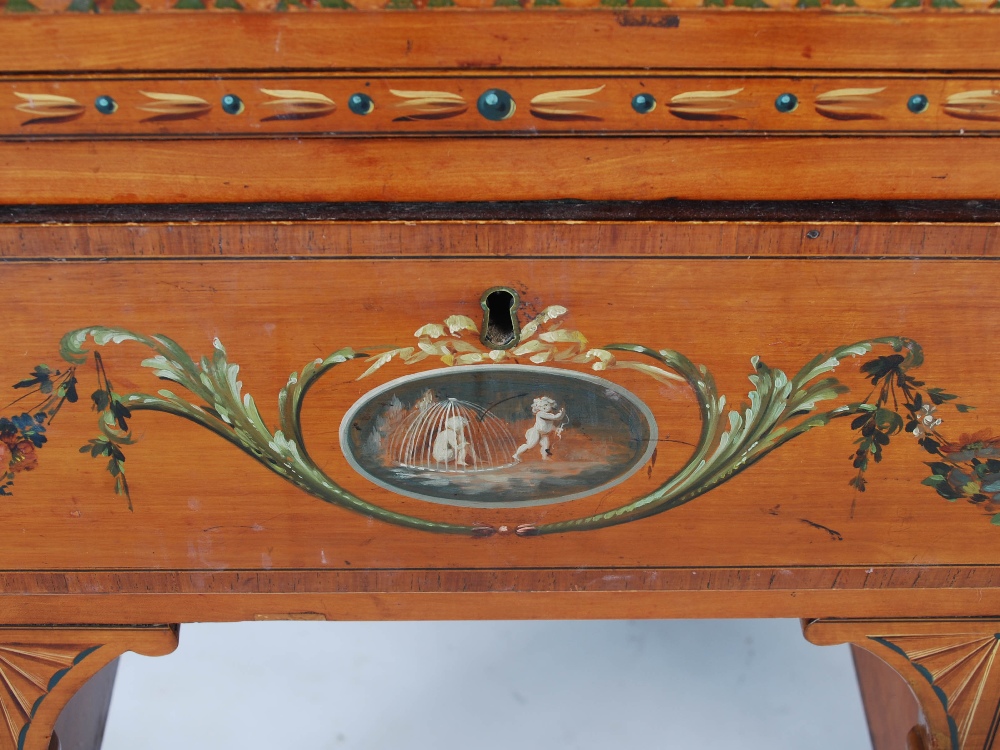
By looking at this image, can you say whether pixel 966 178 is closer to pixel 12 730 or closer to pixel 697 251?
pixel 697 251

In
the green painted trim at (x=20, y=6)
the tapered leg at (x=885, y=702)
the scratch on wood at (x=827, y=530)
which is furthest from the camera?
the tapered leg at (x=885, y=702)

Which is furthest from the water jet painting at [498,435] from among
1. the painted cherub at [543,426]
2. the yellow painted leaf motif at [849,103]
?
the yellow painted leaf motif at [849,103]

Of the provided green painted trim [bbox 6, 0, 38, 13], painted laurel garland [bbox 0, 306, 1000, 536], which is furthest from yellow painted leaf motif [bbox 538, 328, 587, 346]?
green painted trim [bbox 6, 0, 38, 13]

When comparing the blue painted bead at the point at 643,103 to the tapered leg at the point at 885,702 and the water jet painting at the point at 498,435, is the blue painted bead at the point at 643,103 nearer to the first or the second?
the water jet painting at the point at 498,435

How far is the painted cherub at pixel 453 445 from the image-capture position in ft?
2.71

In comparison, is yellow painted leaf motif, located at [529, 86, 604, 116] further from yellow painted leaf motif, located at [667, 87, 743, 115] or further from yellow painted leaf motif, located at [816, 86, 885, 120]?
yellow painted leaf motif, located at [816, 86, 885, 120]

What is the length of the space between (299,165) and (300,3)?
0.40 ft

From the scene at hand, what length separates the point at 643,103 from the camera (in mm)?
670

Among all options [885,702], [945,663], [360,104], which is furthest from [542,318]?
[885,702]

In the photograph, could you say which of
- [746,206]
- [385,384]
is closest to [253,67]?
[385,384]

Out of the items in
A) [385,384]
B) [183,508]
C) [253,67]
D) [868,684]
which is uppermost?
[253,67]

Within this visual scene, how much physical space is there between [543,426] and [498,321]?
11 cm

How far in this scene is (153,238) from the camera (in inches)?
28.7

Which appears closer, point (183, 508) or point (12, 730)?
point (183, 508)
